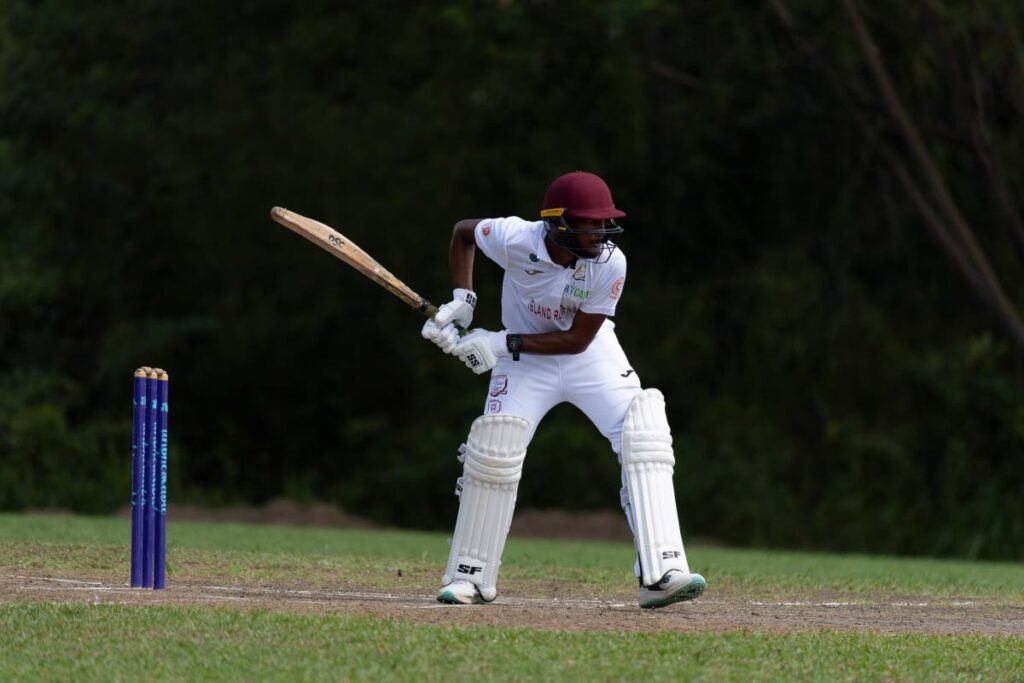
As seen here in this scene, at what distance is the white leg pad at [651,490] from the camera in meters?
6.49

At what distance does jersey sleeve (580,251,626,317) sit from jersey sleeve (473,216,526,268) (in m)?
0.40

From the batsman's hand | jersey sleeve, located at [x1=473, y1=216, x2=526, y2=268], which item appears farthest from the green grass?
jersey sleeve, located at [x1=473, y1=216, x2=526, y2=268]

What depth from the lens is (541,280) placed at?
678 cm

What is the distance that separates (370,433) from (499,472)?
1412 centimetres

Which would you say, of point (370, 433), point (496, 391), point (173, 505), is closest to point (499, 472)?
point (496, 391)

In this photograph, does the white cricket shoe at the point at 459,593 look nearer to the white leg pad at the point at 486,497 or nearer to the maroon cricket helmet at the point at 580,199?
the white leg pad at the point at 486,497

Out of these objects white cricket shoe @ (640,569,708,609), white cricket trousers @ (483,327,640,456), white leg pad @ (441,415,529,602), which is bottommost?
white cricket shoe @ (640,569,708,609)

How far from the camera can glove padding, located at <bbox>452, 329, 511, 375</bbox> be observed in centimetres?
671

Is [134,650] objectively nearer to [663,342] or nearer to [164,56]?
[663,342]

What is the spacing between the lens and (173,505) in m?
18.5

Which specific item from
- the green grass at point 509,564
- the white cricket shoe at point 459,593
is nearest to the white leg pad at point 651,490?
the white cricket shoe at point 459,593

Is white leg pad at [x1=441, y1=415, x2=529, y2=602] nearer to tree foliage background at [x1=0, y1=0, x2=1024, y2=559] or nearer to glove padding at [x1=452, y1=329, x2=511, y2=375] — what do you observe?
glove padding at [x1=452, y1=329, x2=511, y2=375]

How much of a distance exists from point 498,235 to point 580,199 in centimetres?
47

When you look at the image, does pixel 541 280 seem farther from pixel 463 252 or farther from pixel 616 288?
pixel 463 252
